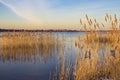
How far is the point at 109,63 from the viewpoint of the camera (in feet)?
22.9

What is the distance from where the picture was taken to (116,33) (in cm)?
641

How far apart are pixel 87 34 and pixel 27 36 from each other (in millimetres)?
15567

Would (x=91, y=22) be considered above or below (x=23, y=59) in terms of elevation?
above

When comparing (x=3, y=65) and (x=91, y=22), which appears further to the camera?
(x=3, y=65)

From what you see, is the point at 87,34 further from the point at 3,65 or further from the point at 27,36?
the point at 27,36

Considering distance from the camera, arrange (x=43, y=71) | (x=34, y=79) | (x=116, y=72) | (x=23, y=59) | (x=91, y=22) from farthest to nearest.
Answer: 1. (x=23, y=59)
2. (x=43, y=71)
3. (x=34, y=79)
4. (x=91, y=22)
5. (x=116, y=72)

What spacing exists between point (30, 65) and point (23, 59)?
1633mm

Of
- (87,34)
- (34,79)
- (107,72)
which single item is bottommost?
(34,79)

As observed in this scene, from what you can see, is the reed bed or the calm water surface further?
the calm water surface

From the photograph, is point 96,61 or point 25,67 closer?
point 96,61

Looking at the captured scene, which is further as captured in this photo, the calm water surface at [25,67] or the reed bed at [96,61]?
the calm water surface at [25,67]

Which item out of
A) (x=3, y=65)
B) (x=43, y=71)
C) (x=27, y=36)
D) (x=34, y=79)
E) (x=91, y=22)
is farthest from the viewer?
(x=27, y=36)

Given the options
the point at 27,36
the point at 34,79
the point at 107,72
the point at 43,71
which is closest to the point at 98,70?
the point at 107,72

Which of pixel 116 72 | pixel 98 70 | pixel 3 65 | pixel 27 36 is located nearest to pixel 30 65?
pixel 3 65
